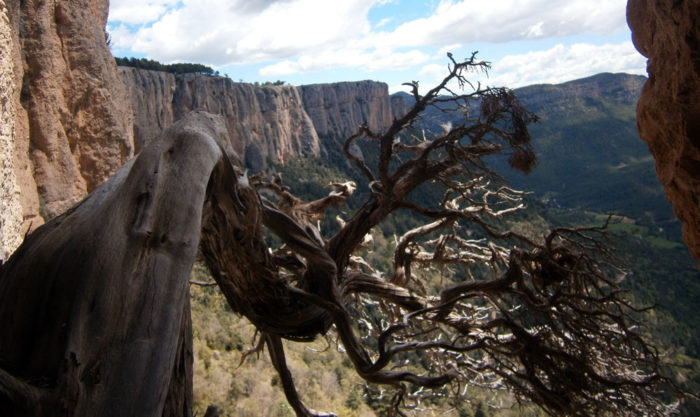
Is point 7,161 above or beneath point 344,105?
beneath

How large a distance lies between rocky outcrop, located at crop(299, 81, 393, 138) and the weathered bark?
1850 inches

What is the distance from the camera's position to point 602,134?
196 ft

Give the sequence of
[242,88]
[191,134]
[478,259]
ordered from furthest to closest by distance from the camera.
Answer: [242,88] < [478,259] < [191,134]

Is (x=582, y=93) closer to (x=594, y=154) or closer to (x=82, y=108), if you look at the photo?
(x=594, y=154)

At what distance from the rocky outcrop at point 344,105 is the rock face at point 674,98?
149 feet

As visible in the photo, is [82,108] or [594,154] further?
[594,154]

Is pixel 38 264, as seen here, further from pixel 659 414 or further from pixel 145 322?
pixel 659 414

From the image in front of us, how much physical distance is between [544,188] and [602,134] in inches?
622

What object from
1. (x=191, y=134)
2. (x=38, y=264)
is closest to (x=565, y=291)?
(x=191, y=134)

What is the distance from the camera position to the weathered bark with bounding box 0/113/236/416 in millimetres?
912

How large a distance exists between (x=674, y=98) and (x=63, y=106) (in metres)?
6.65

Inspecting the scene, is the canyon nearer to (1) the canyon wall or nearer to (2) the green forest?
(2) the green forest

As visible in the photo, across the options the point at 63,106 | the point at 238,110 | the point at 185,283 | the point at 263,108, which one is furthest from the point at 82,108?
the point at 263,108

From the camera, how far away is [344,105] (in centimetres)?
5428
